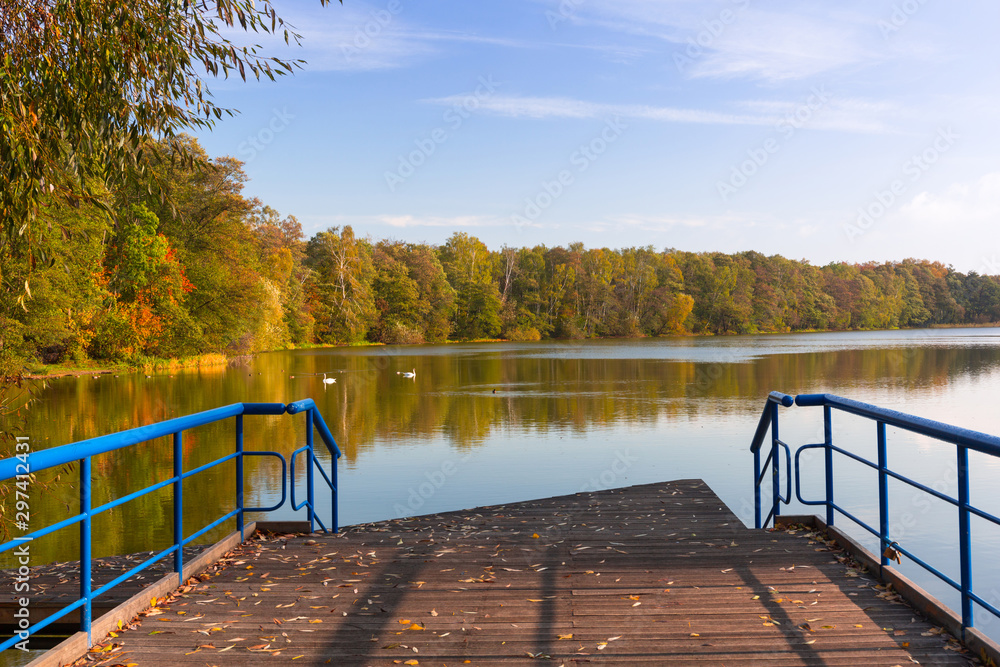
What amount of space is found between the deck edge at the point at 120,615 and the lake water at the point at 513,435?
5129 mm

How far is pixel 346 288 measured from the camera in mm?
66188

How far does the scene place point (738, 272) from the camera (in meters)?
93.9

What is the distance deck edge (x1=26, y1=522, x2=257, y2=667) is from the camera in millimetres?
2740

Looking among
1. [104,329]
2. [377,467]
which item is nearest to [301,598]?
[377,467]

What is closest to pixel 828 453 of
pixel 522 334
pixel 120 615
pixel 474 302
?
pixel 120 615

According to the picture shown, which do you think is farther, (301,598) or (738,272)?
(738,272)

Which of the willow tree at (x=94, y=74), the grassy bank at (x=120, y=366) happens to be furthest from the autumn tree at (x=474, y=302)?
the willow tree at (x=94, y=74)

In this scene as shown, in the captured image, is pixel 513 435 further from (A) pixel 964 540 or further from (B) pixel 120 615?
(A) pixel 964 540

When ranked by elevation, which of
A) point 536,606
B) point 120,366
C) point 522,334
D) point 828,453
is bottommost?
point 536,606

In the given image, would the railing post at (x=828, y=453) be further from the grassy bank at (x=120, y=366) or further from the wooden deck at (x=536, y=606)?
the grassy bank at (x=120, y=366)

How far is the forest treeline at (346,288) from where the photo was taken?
2498 centimetres

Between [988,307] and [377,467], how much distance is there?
117 meters

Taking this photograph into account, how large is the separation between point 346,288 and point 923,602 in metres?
65.1

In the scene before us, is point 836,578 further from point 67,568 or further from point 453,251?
point 453,251
